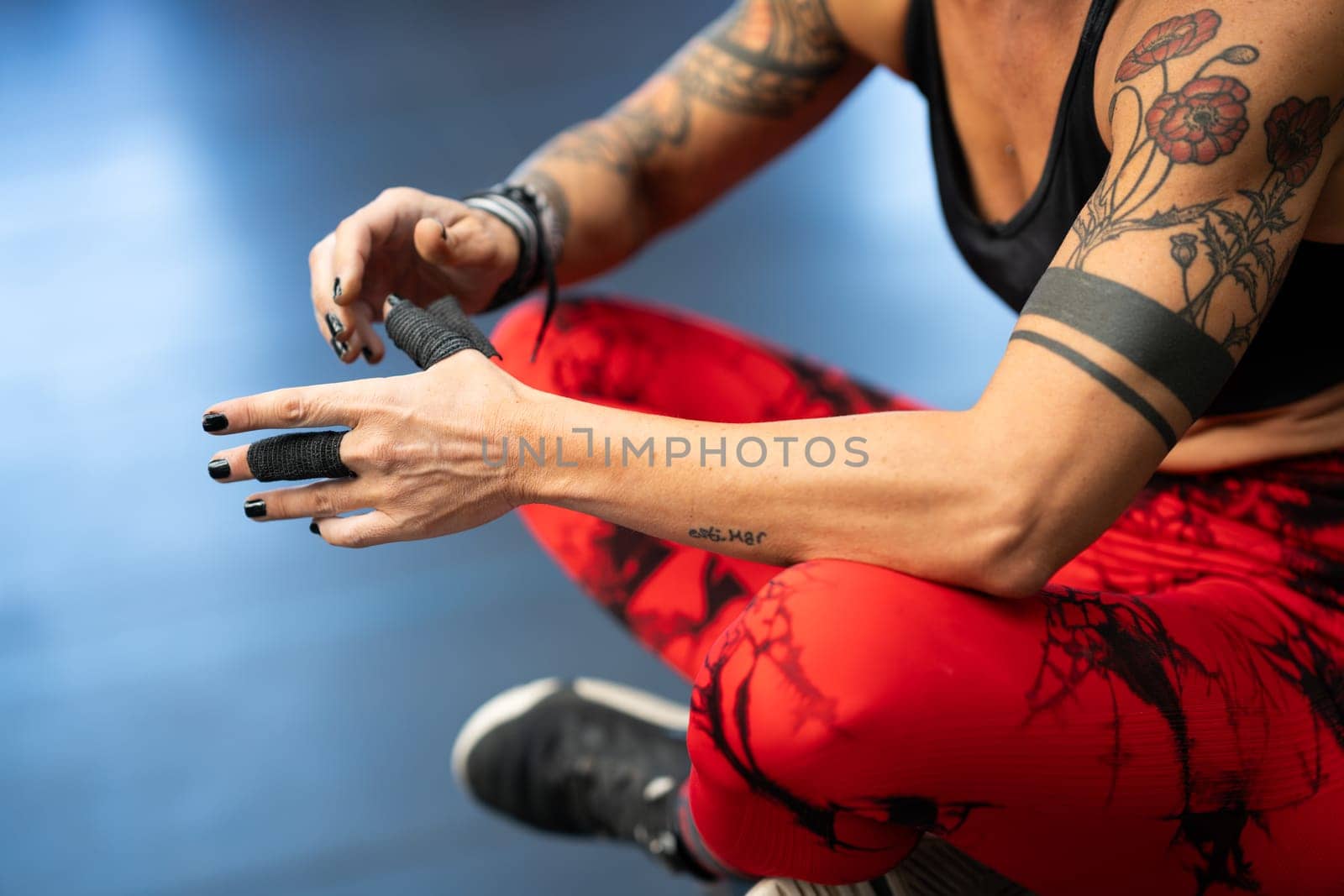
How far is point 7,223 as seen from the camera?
99.5 inches

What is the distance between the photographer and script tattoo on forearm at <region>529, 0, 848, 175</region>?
120 cm

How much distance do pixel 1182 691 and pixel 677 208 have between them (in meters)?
0.75

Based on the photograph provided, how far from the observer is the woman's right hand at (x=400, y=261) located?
942 millimetres

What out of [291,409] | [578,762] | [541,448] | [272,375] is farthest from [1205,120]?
[272,375]

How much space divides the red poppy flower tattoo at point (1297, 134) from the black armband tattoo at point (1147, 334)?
0.11 m

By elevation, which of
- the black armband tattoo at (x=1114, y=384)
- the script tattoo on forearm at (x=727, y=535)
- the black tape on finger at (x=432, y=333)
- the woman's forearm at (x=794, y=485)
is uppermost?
the black tape on finger at (x=432, y=333)

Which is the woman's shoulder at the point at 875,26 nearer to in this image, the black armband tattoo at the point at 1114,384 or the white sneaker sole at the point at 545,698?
the black armband tattoo at the point at 1114,384

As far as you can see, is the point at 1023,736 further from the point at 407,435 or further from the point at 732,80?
the point at 732,80

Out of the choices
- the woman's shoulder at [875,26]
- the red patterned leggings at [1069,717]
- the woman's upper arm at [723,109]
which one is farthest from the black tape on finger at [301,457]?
the woman's shoulder at [875,26]

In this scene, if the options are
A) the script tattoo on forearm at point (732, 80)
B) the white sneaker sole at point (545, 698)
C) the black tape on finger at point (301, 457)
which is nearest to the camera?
the black tape on finger at point (301, 457)

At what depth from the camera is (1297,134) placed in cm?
71

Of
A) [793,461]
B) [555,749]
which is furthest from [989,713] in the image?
[555,749]

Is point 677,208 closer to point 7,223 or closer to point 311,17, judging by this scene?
point 7,223

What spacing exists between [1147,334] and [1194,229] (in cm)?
7
